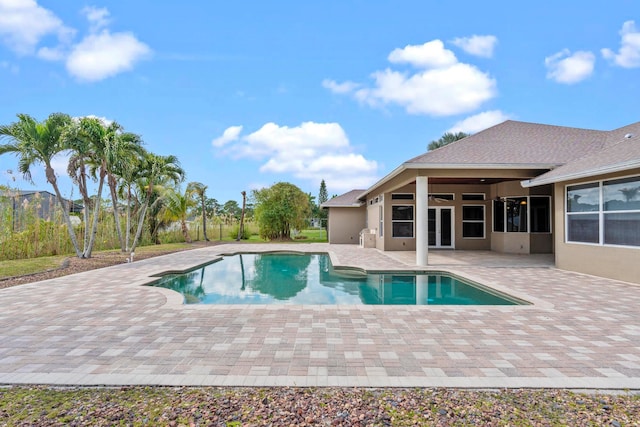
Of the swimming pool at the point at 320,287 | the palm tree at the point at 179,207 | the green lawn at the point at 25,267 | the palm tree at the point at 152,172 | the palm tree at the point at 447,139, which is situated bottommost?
the swimming pool at the point at 320,287

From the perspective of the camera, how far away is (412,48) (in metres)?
14.8

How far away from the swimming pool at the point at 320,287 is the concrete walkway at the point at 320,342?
115 centimetres

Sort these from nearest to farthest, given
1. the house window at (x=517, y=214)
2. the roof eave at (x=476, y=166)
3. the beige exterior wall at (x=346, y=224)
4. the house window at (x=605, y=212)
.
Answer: the house window at (x=605, y=212), the roof eave at (x=476, y=166), the house window at (x=517, y=214), the beige exterior wall at (x=346, y=224)

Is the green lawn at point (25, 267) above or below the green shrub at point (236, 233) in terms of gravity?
below

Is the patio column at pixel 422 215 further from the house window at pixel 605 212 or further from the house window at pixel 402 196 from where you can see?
the house window at pixel 402 196

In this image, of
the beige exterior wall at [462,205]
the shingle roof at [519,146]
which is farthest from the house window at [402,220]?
the shingle roof at [519,146]

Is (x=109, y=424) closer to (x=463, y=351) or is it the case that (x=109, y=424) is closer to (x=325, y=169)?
(x=463, y=351)

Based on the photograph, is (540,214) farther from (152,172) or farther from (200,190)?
(200,190)

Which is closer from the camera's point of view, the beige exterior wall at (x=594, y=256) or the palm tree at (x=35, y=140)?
the beige exterior wall at (x=594, y=256)

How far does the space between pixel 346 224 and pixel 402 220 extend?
6352 millimetres

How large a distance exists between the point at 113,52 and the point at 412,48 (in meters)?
11.5

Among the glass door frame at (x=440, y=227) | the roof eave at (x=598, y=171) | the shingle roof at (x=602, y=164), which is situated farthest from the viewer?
the glass door frame at (x=440, y=227)

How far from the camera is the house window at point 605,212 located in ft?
24.2

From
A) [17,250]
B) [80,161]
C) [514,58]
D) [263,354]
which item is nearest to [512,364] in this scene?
[263,354]
